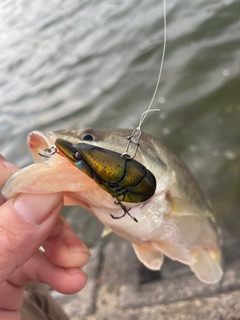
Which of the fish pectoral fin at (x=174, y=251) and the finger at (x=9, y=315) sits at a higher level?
the finger at (x=9, y=315)

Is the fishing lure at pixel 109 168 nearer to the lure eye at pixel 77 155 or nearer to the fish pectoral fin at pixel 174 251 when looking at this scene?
the lure eye at pixel 77 155

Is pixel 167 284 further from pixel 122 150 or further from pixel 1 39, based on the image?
pixel 1 39

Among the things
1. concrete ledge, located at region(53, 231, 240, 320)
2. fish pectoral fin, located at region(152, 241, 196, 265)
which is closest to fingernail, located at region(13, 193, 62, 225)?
fish pectoral fin, located at region(152, 241, 196, 265)

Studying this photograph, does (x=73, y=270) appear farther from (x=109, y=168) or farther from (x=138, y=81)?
(x=138, y=81)

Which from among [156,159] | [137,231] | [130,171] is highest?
[130,171]

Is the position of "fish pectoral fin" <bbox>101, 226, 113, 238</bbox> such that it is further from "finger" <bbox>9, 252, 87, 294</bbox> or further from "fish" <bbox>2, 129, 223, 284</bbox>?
"finger" <bbox>9, 252, 87, 294</bbox>

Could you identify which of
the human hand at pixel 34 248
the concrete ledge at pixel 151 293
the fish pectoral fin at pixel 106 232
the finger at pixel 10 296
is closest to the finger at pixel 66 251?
the human hand at pixel 34 248

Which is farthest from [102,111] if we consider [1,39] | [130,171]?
[1,39]
